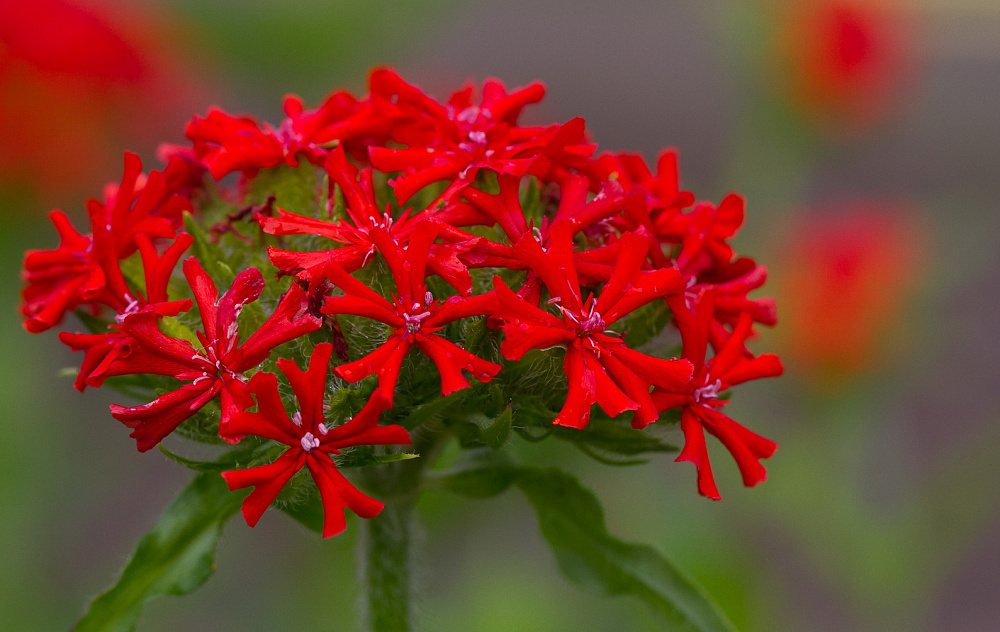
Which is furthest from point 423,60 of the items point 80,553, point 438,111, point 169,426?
point 169,426

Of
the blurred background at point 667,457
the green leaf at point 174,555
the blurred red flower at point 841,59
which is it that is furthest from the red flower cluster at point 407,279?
the blurred red flower at point 841,59

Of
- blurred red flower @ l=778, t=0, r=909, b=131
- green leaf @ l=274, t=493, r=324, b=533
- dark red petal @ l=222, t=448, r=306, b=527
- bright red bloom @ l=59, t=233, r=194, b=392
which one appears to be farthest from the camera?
blurred red flower @ l=778, t=0, r=909, b=131

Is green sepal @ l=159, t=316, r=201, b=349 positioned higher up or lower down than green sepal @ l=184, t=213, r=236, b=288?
lower down

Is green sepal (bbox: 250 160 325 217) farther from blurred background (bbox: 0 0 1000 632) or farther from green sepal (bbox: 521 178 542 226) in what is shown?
blurred background (bbox: 0 0 1000 632)

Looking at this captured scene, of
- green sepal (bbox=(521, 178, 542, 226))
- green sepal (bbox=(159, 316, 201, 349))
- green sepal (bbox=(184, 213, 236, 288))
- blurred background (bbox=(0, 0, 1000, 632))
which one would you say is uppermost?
green sepal (bbox=(521, 178, 542, 226))

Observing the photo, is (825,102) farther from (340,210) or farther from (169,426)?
(169,426)

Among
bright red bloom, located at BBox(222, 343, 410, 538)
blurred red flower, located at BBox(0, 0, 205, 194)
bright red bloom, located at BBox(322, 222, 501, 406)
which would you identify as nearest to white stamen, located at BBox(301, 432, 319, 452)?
bright red bloom, located at BBox(222, 343, 410, 538)

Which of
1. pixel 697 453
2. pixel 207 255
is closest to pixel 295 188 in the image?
pixel 207 255

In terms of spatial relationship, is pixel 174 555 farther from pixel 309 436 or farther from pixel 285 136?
pixel 285 136
